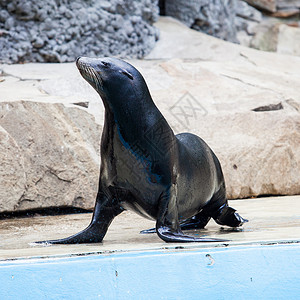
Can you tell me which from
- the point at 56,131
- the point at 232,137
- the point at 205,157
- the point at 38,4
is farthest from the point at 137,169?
the point at 38,4

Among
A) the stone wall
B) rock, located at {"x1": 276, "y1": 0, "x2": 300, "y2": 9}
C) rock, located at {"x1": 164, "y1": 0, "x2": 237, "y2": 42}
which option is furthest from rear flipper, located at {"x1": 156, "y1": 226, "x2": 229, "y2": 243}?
rock, located at {"x1": 276, "y1": 0, "x2": 300, "y2": 9}

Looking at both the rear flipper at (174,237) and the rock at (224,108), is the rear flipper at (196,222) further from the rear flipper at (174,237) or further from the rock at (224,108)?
the rock at (224,108)

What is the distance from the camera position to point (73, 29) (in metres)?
7.59

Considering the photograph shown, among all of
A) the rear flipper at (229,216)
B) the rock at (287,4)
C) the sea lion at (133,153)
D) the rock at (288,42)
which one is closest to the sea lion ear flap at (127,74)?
the sea lion at (133,153)

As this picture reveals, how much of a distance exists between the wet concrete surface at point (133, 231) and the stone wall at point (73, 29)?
3.34 meters

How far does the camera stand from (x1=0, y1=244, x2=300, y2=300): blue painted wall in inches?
73.9

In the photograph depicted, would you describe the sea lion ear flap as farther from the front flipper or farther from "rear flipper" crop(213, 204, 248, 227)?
"rear flipper" crop(213, 204, 248, 227)

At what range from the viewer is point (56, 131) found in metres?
4.82

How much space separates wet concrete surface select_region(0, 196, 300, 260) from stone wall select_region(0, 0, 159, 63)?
334cm

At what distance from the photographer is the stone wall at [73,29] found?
717cm

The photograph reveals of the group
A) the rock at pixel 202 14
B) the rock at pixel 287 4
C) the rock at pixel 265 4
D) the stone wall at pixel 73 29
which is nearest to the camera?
the stone wall at pixel 73 29

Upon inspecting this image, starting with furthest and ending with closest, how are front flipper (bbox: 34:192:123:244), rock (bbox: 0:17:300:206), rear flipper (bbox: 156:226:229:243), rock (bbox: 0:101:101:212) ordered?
1. rock (bbox: 0:17:300:206)
2. rock (bbox: 0:101:101:212)
3. front flipper (bbox: 34:192:123:244)
4. rear flipper (bbox: 156:226:229:243)

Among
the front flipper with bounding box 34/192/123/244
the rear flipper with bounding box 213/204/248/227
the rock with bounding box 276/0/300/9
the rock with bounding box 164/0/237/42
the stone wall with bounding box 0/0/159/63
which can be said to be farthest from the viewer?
the rock with bounding box 276/0/300/9

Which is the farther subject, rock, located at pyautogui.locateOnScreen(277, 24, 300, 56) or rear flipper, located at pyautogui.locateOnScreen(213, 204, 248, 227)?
rock, located at pyautogui.locateOnScreen(277, 24, 300, 56)
